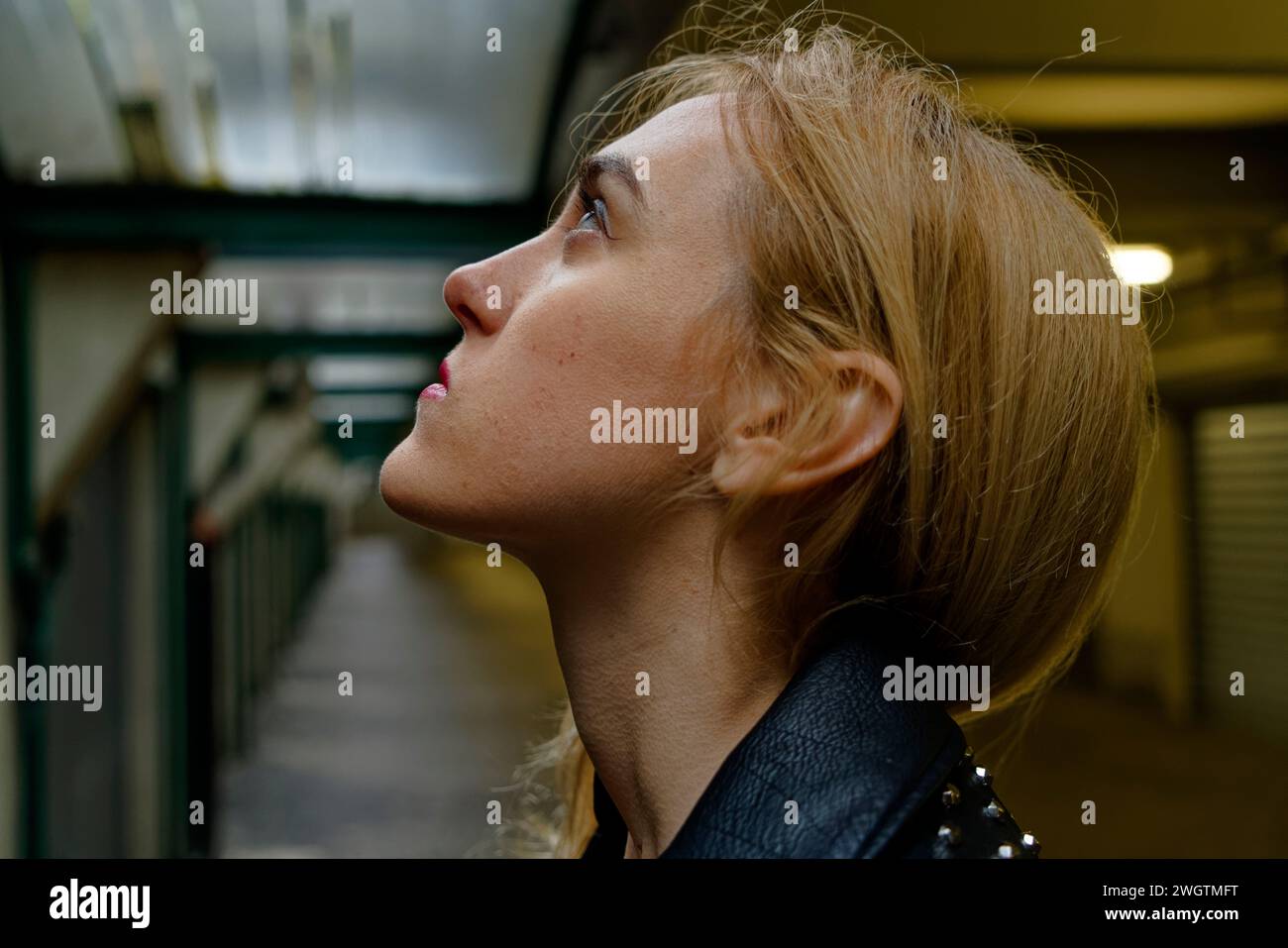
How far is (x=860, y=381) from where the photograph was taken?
1.00m

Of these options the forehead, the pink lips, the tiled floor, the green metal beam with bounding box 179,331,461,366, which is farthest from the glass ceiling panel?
the green metal beam with bounding box 179,331,461,366

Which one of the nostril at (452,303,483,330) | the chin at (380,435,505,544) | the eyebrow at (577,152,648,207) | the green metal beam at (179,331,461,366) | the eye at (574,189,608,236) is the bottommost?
the chin at (380,435,505,544)

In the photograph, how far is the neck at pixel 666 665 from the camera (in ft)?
3.42

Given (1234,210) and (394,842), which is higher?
(1234,210)

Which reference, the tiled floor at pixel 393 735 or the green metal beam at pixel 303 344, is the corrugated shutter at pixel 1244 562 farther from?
the green metal beam at pixel 303 344

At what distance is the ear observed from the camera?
0.99 metres

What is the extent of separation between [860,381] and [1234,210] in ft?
10.1

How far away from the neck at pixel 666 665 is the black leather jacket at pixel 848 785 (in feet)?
0.20

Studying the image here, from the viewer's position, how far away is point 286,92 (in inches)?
125

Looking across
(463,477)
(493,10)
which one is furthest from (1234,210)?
(463,477)

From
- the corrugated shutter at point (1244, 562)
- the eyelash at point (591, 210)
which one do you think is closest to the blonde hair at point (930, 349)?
the eyelash at point (591, 210)

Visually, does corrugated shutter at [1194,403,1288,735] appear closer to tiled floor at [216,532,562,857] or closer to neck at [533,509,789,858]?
tiled floor at [216,532,562,857]

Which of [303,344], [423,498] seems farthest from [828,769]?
[303,344]
